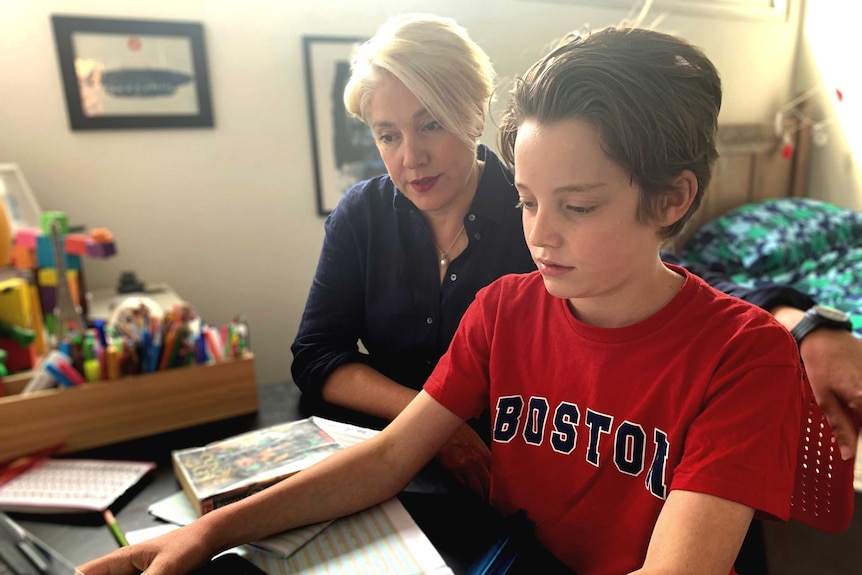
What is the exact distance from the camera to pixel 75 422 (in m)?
0.98

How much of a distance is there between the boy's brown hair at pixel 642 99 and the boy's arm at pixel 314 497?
14.6 inches

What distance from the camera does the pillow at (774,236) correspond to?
2.37 m

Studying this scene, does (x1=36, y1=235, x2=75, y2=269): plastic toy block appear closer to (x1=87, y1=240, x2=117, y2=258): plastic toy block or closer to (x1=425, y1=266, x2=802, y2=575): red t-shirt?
(x1=87, y1=240, x2=117, y2=258): plastic toy block

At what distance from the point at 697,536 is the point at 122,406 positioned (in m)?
0.90

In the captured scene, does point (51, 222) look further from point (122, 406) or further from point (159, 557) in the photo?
point (159, 557)

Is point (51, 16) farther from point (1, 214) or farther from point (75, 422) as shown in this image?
point (75, 422)

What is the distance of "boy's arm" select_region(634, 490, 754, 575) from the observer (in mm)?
522

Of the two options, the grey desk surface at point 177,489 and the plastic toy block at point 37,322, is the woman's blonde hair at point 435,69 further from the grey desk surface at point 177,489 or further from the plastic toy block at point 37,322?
the plastic toy block at point 37,322

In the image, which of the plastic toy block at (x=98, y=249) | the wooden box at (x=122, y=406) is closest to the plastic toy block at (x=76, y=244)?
the plastic toy block at (x=98, y=249)

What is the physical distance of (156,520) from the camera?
0.73 m

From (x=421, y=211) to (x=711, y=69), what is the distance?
55 cm

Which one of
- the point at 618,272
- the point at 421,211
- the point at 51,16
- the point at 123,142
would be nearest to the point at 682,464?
the point at 618,272

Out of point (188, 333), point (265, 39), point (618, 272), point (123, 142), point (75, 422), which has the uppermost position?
point (265, 39)

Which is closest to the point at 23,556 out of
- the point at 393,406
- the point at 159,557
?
the point at 159,557
